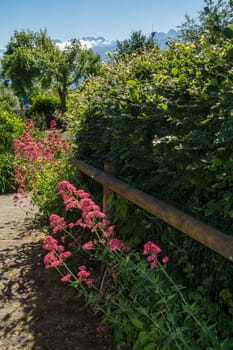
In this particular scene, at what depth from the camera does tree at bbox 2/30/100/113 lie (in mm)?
33656

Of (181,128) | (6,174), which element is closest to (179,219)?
(181,128)

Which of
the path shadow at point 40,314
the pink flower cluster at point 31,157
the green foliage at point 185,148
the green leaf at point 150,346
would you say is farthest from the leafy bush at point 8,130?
the green leaf at point 150,346

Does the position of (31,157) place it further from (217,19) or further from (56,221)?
(217,19)

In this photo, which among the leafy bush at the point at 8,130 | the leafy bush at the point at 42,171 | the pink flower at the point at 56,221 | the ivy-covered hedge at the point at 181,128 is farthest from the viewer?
the leafy bush at the point at 8,130

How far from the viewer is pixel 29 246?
443cm

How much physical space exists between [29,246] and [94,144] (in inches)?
58.6

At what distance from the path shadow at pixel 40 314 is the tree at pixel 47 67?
2909 cm

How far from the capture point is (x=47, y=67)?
34312 millimetres

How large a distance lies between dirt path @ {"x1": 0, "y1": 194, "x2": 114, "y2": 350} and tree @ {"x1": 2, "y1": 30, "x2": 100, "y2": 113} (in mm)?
28839

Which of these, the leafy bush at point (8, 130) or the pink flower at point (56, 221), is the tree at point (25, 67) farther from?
the pink flower at point (56, 221)

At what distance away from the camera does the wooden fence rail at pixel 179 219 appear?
1702 mm

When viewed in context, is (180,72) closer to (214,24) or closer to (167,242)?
(214,24)

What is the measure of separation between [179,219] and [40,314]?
5.08 ft

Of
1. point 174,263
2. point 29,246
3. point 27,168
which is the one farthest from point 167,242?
point 27,168
